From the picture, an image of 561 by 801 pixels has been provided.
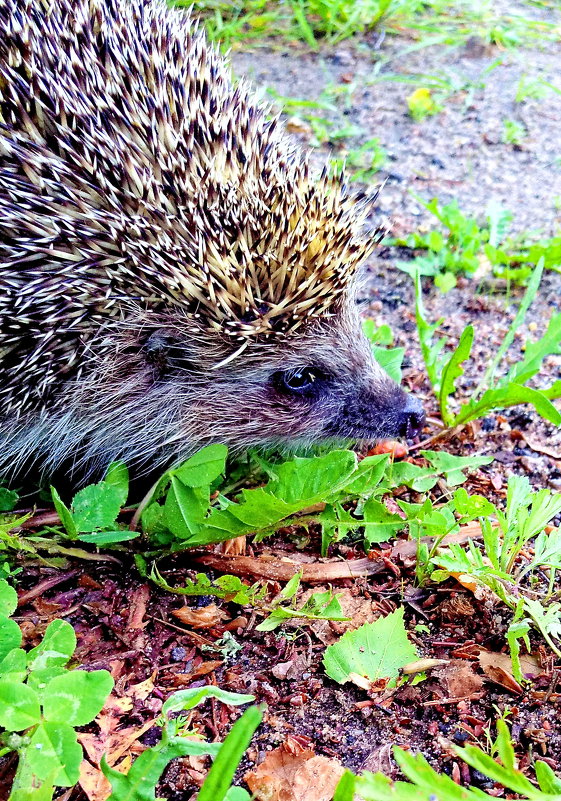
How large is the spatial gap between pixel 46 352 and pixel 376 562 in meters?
1.09

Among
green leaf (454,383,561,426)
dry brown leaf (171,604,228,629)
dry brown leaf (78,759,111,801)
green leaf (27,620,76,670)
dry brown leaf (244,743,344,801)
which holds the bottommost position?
dry brown leaf (78,759,111,801)

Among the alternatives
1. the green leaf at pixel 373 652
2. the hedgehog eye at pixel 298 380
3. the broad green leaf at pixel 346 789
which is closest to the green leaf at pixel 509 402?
the hedgehog eye at pixel 298 380

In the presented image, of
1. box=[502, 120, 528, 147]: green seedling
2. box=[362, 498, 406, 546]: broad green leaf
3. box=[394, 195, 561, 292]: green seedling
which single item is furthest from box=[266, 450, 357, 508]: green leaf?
box=[502, 120, 528, 147]: green seedling

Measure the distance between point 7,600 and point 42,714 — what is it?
0.30 metres

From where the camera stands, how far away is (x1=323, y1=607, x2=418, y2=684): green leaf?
1.84 m

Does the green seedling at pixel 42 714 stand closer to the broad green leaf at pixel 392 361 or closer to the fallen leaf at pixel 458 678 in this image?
the fallen leaf at pixel 458 678

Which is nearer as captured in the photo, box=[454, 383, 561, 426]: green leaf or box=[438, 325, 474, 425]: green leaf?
box=[454, 383, 561, 426]: green leaf

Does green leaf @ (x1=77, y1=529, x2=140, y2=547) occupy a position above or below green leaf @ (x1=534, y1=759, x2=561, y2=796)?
below

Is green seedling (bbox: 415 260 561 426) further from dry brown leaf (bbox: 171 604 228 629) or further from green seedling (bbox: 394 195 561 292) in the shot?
dry brown leaf (bbox: 171 604 228 629)

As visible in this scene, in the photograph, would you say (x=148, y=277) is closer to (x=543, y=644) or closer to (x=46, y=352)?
(x=46, y=352)

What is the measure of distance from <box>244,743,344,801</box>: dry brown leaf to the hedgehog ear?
1.17 meters

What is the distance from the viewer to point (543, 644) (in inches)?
74.7

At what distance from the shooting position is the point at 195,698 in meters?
1.59

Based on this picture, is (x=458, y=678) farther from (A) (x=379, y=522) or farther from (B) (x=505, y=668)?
(A) (x=379, y=522)
